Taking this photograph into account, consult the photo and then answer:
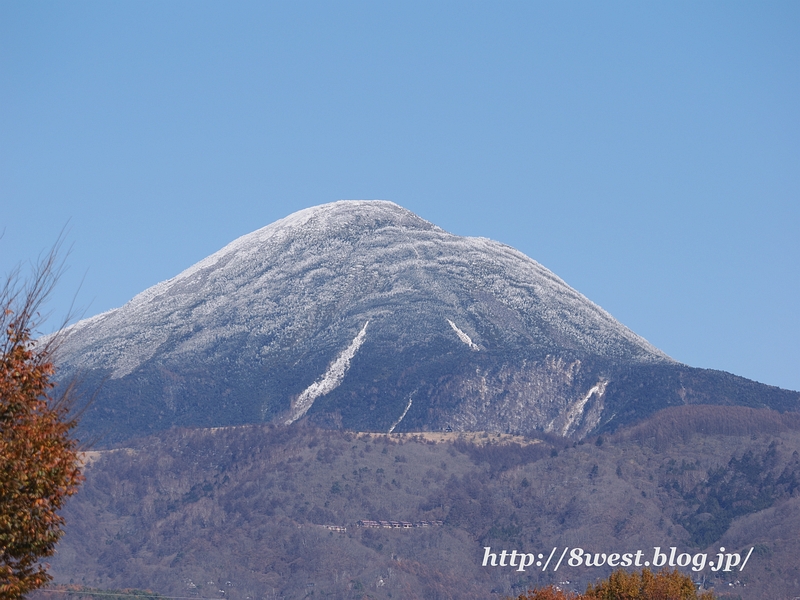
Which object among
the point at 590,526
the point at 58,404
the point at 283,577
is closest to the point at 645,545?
the point at 590,526

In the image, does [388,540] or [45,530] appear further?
[388,540]

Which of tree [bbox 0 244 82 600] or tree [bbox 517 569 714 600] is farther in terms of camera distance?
tree [bbox 517 569 714 600]

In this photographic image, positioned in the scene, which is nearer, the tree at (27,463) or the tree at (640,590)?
the tree at (27,463)

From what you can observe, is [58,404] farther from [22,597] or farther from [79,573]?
[79,573]

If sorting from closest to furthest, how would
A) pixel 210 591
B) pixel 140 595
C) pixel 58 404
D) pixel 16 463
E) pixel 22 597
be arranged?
pixel 16 463 → pixel 22 597 → pixel 58 404 → pixel 140 595 → pixel 210 591

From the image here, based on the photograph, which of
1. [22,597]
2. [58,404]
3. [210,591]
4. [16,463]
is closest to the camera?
[16,463]

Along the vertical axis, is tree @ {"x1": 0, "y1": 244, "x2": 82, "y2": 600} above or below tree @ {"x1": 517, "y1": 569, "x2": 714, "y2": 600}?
above

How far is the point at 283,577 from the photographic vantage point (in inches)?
7264

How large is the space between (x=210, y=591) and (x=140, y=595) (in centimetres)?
2002

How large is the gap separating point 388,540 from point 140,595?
4971 centimetres

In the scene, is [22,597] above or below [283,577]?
above

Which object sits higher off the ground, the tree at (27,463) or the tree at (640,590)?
the tree at (27,463)

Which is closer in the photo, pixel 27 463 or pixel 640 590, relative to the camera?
pixel 27 463

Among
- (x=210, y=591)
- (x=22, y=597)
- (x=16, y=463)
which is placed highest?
(x=16, y=463)
